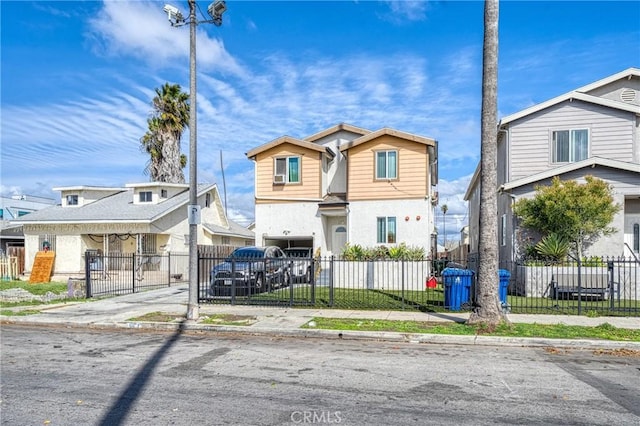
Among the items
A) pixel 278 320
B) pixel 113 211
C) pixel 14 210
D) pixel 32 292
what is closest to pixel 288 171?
pixel 113 211

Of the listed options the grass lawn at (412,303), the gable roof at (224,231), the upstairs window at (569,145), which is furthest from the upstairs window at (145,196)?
the upstairs window at (569,145)

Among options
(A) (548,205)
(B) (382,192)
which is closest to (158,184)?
(B) (382,192)

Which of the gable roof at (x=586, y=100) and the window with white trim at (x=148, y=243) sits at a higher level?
the gable roof at (x=586, y=100)

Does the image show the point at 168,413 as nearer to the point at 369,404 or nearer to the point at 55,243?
the point at 369,404

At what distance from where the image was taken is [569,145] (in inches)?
833

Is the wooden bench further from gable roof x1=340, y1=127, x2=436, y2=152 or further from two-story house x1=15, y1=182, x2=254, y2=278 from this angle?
two-story house x1=15, y1=182, x2=254, y2=278

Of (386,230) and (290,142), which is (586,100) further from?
(290,142)

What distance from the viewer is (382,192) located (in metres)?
23.8

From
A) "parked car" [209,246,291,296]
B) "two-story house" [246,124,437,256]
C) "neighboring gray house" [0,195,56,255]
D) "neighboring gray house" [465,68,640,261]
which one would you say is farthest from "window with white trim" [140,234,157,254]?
"neighboring gray house" [465,68,640,261]

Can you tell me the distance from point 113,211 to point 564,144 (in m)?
23.5

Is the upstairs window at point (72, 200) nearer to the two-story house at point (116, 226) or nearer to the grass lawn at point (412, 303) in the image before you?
the two-story house at point (116, 226)

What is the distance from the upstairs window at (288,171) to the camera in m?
25.1

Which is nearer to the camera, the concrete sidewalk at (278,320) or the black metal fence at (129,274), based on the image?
the concrete sidewalk at (278,320)

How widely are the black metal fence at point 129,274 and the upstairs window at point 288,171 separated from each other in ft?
19.1
